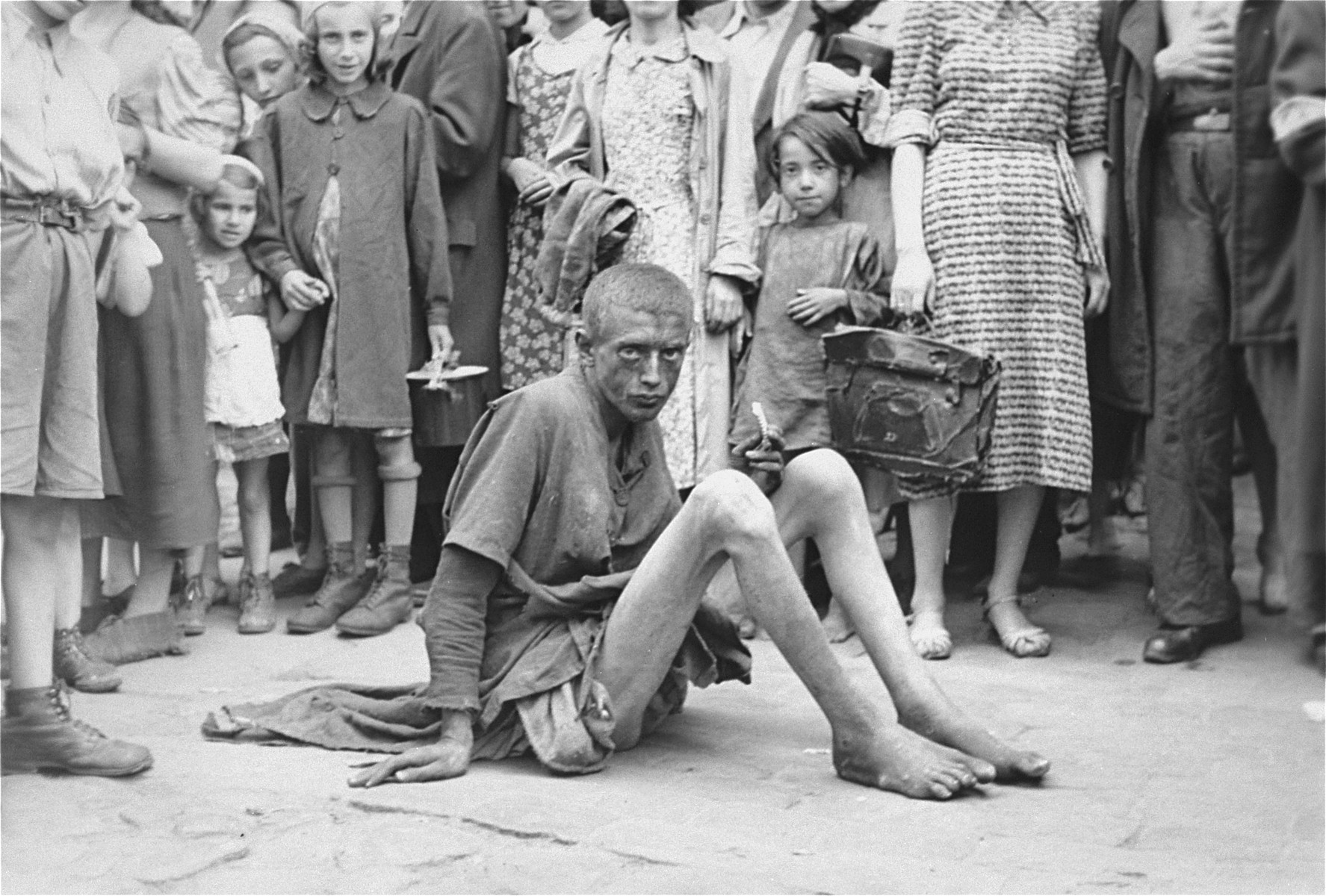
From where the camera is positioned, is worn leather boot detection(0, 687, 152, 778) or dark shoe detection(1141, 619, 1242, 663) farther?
dark shoe detection(1141, 619, 1242, 663)

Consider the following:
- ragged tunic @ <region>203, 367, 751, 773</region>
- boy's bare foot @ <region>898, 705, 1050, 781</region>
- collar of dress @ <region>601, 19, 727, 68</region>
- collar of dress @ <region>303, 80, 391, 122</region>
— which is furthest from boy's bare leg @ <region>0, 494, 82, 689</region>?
collar of dress @ <region>601, 19, 727, 68</region>

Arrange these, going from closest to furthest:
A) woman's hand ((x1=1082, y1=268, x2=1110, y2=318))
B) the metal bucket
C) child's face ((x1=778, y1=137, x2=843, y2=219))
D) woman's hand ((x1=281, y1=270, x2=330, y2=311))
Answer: woman's hand ((x1=1082, y1=268, x2=1110, y2=318)) → child's face ((x1=778, y1=137, x2=843, y2=219)) → woman's hand ((x1=281, y1=270, x2=330, y2=311)) → the metal bucket

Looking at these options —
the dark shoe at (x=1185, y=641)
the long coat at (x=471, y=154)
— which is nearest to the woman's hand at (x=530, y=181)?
the long coat at (x=471, y=154)

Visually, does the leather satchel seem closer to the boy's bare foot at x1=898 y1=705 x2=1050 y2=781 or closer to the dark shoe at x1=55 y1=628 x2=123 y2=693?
the boy's bare foot at x1=898 y1=705 x2=1050 y2=781

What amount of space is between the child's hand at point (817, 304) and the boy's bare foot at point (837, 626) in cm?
92

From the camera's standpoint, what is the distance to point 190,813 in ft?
13.4

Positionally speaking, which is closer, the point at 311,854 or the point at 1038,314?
the point at 311,854

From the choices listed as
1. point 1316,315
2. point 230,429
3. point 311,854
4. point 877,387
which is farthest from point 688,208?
point 1316,315

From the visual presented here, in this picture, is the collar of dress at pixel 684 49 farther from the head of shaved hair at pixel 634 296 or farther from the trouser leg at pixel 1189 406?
the head of shaved hair at pixel 634 296

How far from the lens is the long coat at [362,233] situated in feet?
20.4

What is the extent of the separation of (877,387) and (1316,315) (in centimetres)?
271

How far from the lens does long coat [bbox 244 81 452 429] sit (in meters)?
6.20

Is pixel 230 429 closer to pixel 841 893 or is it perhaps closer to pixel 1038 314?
pixel 1038 314

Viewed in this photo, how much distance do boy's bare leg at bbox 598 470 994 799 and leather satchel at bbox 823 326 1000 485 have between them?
1197 mm
